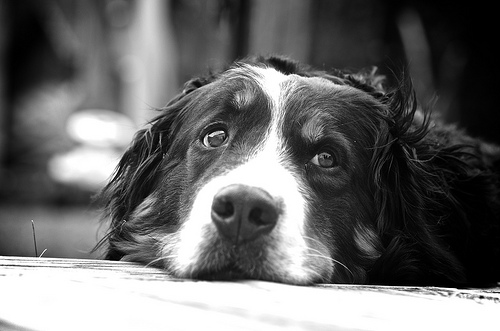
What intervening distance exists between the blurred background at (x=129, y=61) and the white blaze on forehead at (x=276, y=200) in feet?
11.6

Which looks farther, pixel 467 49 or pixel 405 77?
pixel 467 49

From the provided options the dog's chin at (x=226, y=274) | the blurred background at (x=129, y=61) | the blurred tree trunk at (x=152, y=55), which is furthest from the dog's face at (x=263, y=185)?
the blurred tree trunk at (x=152, y=55)

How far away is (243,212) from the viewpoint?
7.60 feet

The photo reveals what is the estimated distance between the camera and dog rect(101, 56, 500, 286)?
2.47 metres

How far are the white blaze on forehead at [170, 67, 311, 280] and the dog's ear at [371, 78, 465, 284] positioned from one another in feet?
1.73

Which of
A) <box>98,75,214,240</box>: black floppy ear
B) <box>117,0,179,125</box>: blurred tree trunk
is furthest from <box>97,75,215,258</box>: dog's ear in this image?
<box>117,0,179,125</box>: blurred tree trunk

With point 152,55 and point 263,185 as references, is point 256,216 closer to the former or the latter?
point 263,185

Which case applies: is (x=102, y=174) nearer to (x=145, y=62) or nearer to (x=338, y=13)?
(x=145, y=62)

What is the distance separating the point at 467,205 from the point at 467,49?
20.3ft

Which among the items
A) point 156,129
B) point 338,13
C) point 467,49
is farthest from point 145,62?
point 156,129

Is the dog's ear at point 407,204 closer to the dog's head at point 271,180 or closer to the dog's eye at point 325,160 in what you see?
the dog's head at point 271,180

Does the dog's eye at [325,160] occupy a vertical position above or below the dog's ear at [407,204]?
above

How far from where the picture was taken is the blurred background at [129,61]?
24.5 ft

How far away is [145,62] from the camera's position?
9.44 metres
